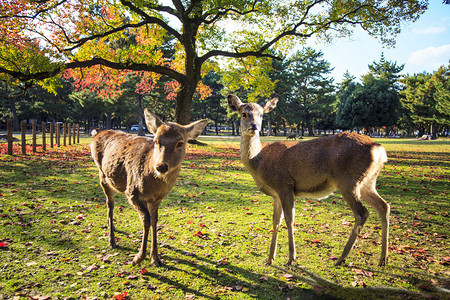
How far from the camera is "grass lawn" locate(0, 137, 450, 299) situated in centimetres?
317

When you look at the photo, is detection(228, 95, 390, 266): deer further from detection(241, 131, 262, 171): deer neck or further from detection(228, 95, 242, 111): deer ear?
detection(228, 95, 242, 111): deer ear

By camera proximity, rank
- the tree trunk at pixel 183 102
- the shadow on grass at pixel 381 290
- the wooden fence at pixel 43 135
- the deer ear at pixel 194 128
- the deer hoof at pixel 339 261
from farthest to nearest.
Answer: the tree trunk at pixel 183 102 < the wooden fence at pixel 43 135 < the deer ear at pixel 194 128 < the deer hoof at pixel 339 261 < the shadow on grass at pixel 381 290

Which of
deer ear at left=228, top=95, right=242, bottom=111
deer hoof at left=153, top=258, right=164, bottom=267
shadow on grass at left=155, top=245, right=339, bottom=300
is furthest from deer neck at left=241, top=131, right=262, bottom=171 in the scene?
deer hoof at left=153, top=258, right=164, bottom=267

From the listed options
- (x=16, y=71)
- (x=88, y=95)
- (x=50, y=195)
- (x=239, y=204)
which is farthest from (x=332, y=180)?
(x=88, y=95)

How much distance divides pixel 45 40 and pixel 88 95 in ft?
93.9

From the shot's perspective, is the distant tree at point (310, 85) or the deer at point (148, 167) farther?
the distant tree at point (310, 85)

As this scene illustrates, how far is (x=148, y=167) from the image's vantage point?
3812 millimetres

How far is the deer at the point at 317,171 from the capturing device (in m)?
3.74

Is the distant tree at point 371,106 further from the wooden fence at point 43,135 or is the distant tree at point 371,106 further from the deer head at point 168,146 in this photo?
the deer head at point 168,146

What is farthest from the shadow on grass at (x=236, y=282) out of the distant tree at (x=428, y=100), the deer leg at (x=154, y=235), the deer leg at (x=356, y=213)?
the distant tree at (x=428, y=100)

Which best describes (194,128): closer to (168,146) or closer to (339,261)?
(168,146)

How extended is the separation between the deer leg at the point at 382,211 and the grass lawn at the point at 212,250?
0.67 ft

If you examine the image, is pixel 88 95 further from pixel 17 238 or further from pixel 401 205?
pixel 401 205

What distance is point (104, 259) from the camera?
382cm
